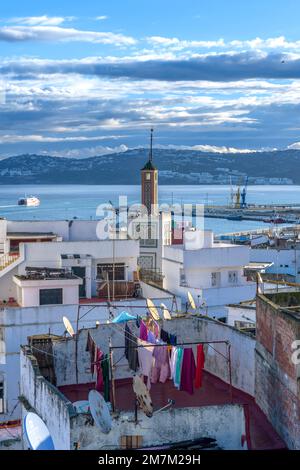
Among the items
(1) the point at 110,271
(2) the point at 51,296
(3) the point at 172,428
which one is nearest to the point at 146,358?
(3) the point at 172,428

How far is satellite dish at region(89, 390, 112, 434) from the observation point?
997cm

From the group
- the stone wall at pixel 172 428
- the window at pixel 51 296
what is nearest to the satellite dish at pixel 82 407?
the stone wall at pixel 172 428

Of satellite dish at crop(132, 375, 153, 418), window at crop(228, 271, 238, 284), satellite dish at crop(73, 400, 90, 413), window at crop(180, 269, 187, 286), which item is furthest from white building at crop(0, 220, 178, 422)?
satellite dish at crop(132, 375, 153, 418)

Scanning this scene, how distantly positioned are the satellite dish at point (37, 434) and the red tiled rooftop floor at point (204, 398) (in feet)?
6.88

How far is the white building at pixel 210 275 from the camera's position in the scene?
28125 mm

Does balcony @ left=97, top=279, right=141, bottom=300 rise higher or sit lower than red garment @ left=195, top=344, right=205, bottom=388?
lower

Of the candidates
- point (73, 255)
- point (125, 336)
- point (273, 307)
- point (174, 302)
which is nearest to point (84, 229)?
point (73, 255)

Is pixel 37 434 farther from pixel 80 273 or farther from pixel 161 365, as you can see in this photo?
pixel 80 273

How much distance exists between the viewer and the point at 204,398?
12.8m

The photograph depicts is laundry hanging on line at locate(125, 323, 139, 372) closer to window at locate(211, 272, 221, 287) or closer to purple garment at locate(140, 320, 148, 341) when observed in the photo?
purple garment at locate(140, 320, 148, 341)

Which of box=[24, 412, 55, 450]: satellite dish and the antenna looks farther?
the antenna

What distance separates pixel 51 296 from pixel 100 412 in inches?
597

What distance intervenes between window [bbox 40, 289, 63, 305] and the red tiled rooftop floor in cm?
1112
